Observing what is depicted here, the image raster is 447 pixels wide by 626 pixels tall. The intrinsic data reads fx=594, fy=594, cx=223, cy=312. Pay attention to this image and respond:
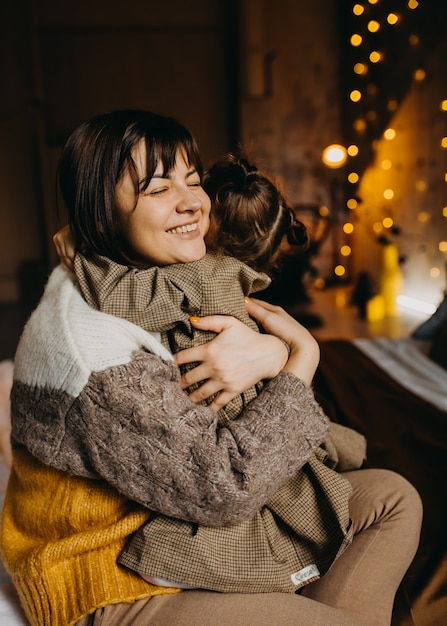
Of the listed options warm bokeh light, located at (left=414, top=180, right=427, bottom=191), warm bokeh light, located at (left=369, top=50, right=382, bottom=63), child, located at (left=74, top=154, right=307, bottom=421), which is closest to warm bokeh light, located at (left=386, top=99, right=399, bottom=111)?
warm bokeh light, located at (left=369, top=50, right=382, bottom=63)

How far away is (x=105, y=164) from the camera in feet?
2.92

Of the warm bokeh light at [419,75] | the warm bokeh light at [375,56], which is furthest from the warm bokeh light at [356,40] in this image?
the warm bokeh light at [419,75]

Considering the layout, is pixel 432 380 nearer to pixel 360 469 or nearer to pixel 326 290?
pixel 360 469

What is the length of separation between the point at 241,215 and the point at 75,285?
0.39m

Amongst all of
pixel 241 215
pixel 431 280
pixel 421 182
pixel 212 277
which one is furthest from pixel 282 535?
pixel 421 182

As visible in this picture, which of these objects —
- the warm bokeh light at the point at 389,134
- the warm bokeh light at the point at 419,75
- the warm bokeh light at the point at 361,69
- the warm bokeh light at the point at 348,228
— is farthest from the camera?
the warm bokeh light at the point at 348,228

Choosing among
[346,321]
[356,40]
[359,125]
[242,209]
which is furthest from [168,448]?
[356,40]

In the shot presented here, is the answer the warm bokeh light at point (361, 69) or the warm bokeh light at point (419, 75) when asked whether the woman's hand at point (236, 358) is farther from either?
the warm bokeh light at point (361, 69)

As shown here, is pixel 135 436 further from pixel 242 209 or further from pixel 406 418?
pixel 406 418

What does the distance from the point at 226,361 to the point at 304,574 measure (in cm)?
35

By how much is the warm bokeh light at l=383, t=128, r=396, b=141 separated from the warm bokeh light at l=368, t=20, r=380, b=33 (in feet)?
2.48

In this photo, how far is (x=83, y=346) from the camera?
79 cm

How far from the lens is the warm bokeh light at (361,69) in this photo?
4605mm

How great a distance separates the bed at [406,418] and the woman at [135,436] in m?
0.17
